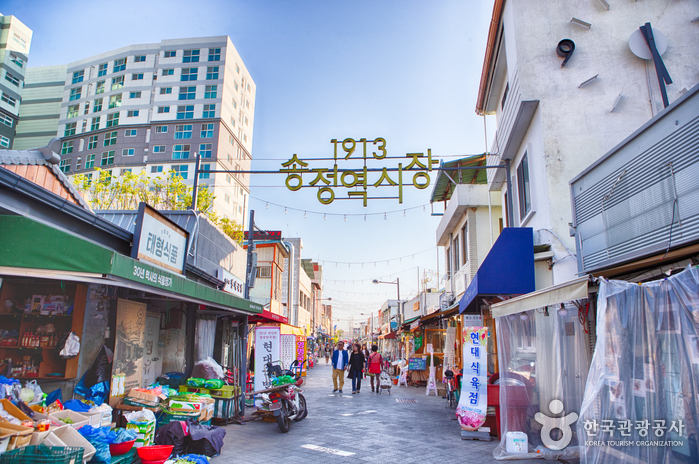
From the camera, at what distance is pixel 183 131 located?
4666 centimetres

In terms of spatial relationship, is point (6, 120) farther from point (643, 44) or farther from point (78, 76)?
point (643, 44)

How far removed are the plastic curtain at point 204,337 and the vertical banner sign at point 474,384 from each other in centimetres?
615

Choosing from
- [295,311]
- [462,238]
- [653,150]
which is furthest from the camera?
[295,311]

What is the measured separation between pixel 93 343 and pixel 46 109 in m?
57.7

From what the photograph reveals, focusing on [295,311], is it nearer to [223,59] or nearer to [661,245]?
[223,59]

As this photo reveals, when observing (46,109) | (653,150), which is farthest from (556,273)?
(46,109)

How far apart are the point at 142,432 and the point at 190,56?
50458 millimetres

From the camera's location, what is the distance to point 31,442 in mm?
4297

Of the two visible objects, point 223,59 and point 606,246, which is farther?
point 223,59

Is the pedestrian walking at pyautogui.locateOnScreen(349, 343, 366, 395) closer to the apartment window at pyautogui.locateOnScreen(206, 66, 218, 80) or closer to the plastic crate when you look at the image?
the plastic crate

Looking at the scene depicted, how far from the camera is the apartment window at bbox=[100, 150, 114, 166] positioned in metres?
47.2

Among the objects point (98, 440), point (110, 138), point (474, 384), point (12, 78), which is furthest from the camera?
point (110, 138)

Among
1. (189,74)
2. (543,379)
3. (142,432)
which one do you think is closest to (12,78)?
(189,74)

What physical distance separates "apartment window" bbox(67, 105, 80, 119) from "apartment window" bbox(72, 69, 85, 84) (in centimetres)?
308
